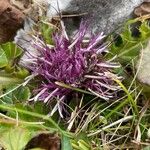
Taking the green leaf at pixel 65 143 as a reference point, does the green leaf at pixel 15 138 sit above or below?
above

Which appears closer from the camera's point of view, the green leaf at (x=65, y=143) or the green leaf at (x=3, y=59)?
the green leaf at (x=65, y=143)

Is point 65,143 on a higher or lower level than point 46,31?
lower

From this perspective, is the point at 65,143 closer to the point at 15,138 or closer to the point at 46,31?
the point at 15,138

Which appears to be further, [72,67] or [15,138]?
[72,67]

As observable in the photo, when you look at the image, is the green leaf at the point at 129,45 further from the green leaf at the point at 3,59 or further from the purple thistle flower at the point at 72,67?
the green leaf at the point at 3,59

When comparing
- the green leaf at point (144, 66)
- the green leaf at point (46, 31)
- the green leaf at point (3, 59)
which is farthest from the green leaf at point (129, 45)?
the green leaf at point (3, 59)

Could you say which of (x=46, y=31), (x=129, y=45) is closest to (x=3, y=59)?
(x=46, y=31)

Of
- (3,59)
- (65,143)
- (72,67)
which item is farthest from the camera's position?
(3,59)
